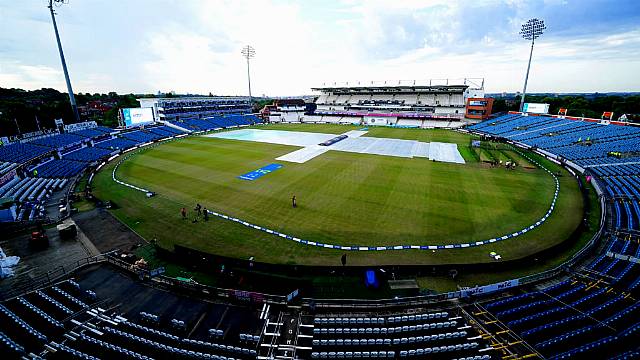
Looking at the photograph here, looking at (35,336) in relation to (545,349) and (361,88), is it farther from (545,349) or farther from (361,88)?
(361,88)

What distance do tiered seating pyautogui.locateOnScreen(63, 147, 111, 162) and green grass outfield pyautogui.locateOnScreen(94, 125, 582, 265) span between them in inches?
277

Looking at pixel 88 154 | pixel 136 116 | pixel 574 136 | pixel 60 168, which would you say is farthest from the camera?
pixel 136 116

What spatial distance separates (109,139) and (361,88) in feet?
274

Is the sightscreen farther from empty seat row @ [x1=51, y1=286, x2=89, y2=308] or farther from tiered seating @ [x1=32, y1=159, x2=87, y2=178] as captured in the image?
empty seat row @ [x1=51, y1=286, x2=89, y2=308]

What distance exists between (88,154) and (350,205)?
49683 mm

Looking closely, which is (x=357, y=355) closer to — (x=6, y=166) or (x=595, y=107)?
(x=6, y=166)

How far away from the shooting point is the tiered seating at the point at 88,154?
46.7 meters

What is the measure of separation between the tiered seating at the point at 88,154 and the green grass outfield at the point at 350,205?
7038 mm

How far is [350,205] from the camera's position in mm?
27812

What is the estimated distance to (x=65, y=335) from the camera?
12672 millimetres

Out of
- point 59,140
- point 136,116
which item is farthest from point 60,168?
point 136,116

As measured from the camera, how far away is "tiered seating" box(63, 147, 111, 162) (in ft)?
153

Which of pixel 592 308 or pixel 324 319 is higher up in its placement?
pixel 592 308

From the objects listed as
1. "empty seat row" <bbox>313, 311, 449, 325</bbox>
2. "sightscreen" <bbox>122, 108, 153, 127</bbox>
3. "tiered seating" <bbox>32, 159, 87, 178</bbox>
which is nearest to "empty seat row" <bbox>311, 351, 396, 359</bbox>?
"empty seat row" <bbox>313, 311, 449, 325</bbox>
